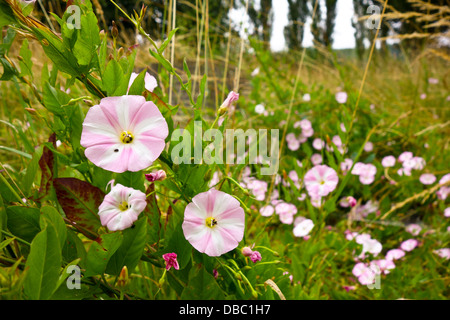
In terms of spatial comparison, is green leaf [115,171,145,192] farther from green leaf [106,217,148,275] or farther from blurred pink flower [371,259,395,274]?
blurred pink flower [371,259,395,274]

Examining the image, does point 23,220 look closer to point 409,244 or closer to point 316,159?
point 409,244

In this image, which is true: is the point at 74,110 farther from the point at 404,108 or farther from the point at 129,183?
the point at 404,108

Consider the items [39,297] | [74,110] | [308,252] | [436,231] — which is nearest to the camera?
[39,297]

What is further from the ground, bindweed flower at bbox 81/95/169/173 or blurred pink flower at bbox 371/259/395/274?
bindweed flower at bbox 81/95/169/173

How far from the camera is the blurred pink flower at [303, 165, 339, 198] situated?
27.3 inches

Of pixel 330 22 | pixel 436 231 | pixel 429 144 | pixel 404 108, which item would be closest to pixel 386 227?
pixel 436 231

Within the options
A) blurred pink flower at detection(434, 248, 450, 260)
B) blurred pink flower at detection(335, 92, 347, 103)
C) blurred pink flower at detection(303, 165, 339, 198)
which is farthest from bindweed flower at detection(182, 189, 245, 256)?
blurred pink flower at detection(335, 92, 347, 103)

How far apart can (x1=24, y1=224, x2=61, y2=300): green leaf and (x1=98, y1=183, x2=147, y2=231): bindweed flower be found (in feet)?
0.20

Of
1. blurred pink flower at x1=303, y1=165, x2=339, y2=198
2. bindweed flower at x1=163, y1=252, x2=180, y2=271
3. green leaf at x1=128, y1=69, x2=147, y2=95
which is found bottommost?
bindweed flower at x1=163, y1=252, x2=180, y2=271

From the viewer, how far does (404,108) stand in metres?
1.70

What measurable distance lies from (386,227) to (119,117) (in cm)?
95

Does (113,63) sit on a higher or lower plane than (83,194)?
higher

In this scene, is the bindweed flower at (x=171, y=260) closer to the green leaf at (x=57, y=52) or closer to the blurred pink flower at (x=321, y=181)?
the green leaf at (x=57, y=52)

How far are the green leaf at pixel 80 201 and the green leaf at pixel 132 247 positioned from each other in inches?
2.0
